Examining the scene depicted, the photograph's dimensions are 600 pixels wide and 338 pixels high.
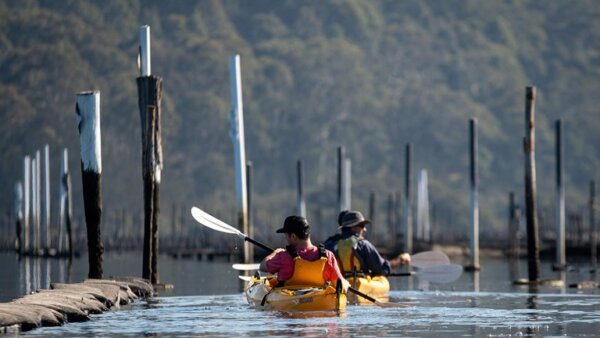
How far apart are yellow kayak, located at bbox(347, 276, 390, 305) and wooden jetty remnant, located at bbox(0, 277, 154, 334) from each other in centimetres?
409

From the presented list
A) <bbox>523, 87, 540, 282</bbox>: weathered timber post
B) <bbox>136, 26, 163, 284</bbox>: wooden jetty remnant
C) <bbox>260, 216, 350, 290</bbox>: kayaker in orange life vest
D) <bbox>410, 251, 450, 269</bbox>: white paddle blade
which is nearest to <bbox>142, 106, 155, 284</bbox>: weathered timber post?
<bbox>136, 26, 163, 284</bbox>: wooden jetty remnant

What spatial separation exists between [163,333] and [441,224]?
175337 millimetres

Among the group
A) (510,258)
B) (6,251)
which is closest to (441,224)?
(6,251)

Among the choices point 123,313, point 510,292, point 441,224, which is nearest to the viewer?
point 123,313

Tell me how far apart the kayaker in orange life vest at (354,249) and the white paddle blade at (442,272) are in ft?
8.89

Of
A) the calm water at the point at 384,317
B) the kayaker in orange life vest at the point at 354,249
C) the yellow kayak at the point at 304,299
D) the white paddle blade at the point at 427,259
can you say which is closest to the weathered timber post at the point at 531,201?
the calm water at the point at 384,317

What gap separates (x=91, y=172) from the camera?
31.3m

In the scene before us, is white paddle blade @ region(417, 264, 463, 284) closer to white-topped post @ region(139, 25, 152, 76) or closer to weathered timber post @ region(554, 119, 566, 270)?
white-topped post @ region(139, 25, 152, 76)

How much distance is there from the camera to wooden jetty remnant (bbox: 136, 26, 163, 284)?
34594 mm

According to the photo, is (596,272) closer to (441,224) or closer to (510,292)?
(510,292)

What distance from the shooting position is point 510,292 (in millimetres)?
34406

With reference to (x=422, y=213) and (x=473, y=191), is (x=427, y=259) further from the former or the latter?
(x=422, y=213)

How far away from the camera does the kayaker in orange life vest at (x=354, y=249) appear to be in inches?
1104

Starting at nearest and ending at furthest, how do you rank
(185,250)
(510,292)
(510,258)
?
(510,292), (510,258), (185,250)
